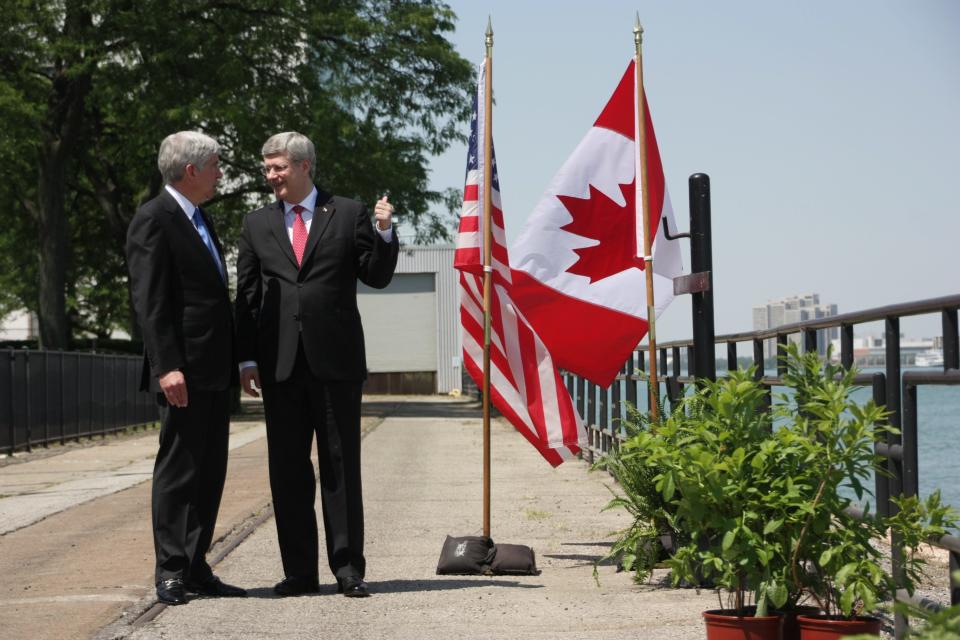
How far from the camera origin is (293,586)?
6.06 metres

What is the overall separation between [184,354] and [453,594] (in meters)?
1.55

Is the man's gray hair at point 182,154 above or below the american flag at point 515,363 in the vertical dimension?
above

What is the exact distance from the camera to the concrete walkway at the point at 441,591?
517 cm

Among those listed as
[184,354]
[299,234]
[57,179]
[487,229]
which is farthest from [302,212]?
[57,179]

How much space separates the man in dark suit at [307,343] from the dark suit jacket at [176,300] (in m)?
0.15

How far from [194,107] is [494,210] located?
23.3m

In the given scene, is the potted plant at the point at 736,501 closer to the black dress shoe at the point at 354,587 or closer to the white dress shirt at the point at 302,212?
the black dress shoe at the point at 354,587

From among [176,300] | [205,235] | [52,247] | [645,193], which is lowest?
[176,300]

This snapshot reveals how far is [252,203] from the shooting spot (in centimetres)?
3819

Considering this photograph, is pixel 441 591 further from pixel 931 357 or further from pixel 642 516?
pixel 931 357

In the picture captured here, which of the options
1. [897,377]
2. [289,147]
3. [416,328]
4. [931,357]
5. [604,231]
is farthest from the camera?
[416,328]

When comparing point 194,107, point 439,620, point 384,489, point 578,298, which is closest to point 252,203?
point 194,107

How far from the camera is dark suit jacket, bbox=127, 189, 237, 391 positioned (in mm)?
5832

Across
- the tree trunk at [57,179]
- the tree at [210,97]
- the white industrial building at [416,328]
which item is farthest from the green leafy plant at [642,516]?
the white industrial building at [416,328]
